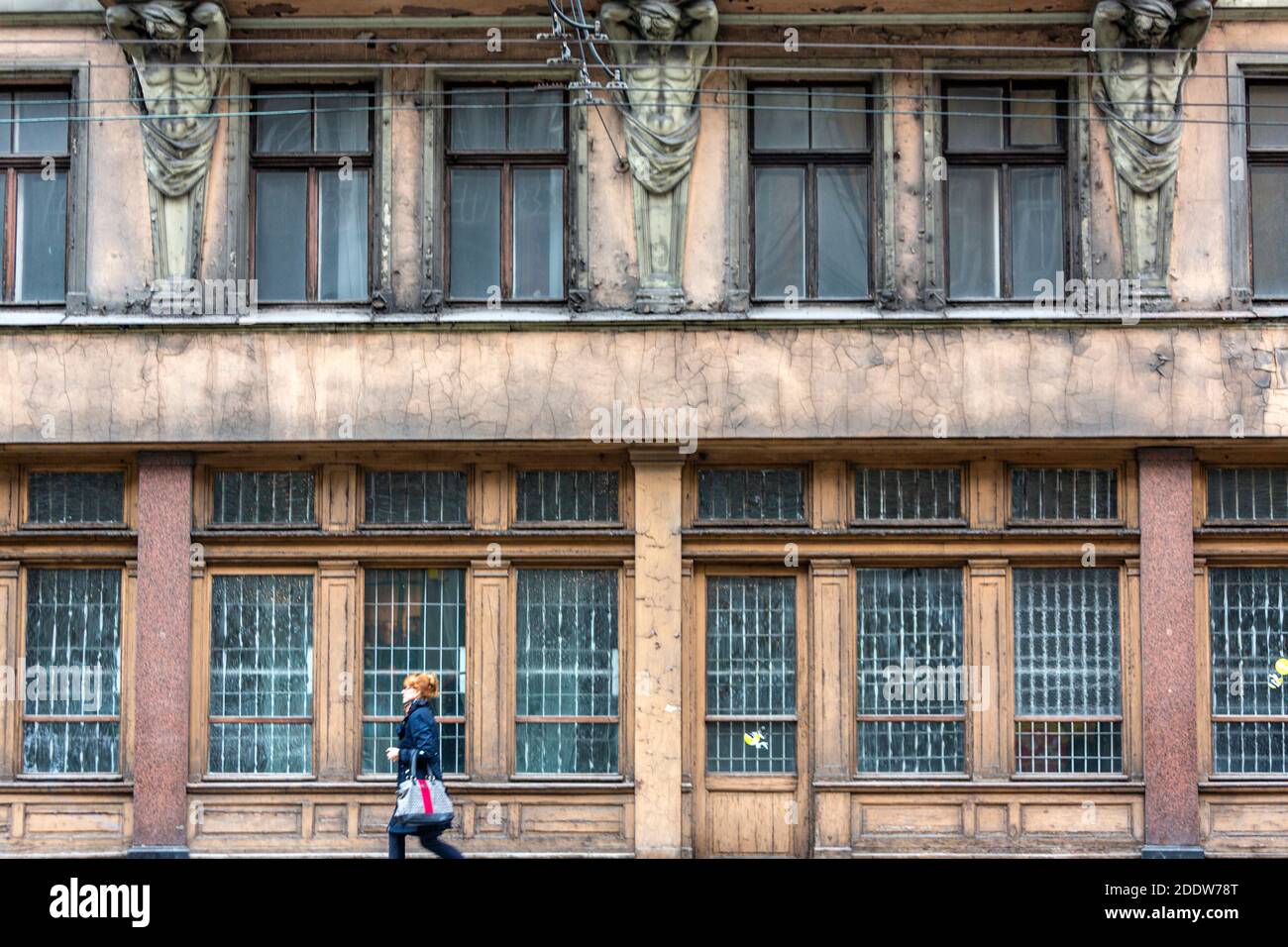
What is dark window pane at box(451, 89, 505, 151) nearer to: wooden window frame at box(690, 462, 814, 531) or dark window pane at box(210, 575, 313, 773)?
wooden window frame at box(690, 462, 814, 531)

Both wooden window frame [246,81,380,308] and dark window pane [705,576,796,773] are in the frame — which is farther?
wooden window frame [246,81,380,308]

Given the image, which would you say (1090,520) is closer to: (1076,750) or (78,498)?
(1076,750)

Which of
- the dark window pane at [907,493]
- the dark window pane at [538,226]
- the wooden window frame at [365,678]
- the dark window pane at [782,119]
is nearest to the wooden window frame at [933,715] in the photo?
the dark window pane at [907,493]

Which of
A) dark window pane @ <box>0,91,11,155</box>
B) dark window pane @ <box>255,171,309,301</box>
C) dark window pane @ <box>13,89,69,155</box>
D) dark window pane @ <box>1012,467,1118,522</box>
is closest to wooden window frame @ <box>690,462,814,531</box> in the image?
dark window pane @ <box>1012,467,1118,522</box>

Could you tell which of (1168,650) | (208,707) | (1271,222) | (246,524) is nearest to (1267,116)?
(1271,222)

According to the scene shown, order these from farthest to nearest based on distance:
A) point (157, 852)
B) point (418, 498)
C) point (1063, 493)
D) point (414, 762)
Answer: point (418, 498), point (1063, 493), point (157, 852), point (414, 762)

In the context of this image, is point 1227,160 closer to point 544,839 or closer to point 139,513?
point 544,839

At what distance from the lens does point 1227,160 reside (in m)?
16.0

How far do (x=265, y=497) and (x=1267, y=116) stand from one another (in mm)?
9651

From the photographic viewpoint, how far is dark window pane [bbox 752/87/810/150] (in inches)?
643

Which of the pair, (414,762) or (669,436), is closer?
(414,762)

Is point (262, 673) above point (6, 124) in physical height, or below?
below

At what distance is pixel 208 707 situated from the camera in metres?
16.0

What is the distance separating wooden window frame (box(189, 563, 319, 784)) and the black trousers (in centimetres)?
181
